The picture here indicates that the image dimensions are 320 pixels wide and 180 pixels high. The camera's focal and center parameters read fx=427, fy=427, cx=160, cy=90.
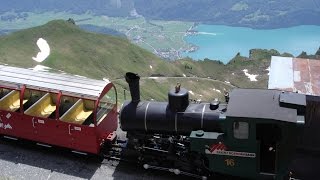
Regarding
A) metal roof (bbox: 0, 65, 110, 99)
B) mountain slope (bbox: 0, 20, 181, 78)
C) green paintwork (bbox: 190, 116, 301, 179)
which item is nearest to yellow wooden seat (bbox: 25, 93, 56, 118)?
metal roof (bbox: 0, 65, 110, 99)

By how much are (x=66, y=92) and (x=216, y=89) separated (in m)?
115

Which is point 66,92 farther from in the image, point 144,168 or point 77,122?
point 144,168

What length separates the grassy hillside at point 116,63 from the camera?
112m

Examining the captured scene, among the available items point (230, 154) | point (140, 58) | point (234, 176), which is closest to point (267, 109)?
point (230, 154)

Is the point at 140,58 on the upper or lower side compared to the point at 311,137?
lower

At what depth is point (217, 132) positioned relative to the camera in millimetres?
18703

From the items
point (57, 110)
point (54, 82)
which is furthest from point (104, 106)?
point (54, 82)

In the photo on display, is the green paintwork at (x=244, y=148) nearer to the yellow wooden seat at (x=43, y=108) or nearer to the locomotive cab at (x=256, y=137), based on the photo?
the locomotive cab at (x=256, y=137)

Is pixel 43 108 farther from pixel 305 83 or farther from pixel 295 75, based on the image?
pixel 295 75

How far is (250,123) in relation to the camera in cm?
1673

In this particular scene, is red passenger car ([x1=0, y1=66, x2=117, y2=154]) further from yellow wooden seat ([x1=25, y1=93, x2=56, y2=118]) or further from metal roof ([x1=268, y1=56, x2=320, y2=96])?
metal roof ([x1=268, y1=56, x2=320, y2=96])

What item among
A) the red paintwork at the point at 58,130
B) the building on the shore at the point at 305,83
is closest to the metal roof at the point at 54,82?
the red paintwork at the point at 58,130

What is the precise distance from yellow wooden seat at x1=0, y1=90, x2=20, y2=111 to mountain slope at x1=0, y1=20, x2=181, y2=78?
7282 centimetres

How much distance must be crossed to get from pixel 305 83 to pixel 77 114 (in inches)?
590
